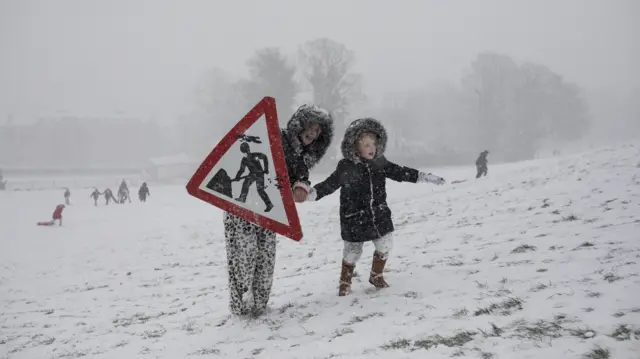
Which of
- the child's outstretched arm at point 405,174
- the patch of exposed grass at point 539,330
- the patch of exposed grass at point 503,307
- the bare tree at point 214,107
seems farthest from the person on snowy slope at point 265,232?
the bare tree at point 214,107

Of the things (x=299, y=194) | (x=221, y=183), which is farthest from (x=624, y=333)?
(x=221, y=183)

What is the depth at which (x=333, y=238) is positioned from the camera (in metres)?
10.6

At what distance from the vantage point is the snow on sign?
167 inches

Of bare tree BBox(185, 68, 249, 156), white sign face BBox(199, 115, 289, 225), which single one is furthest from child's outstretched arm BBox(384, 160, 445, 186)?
bare tree BBox(185, 68, 249, 156)

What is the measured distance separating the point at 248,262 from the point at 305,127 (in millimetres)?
1579

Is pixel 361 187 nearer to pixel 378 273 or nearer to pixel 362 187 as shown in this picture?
pixel 362 187

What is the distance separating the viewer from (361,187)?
4.72 metres

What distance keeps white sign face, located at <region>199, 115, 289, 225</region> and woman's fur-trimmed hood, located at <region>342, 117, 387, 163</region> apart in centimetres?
93

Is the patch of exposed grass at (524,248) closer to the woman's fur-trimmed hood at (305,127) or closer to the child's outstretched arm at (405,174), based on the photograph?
the child's outstretched arm at (405,174)

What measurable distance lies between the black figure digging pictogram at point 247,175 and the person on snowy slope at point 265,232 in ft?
1.07

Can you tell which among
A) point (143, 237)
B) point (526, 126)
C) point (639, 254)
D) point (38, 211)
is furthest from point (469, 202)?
point (526, 126)

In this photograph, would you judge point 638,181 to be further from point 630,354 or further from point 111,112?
point 111,112

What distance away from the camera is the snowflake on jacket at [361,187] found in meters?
4.69

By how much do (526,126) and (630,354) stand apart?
5391 cm
